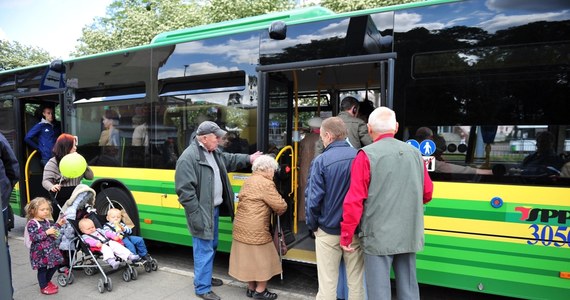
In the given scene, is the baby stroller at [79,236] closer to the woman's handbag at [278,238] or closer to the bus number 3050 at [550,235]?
the woman's handbag at [278,238]

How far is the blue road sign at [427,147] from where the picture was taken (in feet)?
12.0

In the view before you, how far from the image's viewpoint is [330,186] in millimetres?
3178

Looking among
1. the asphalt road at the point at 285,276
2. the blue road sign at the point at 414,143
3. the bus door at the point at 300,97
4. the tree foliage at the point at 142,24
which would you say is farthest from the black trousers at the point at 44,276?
the tree foliage at the point at 142,24

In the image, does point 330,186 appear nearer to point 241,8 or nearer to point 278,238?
point 278,238

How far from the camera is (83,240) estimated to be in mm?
4723

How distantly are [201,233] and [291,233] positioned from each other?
118 cm

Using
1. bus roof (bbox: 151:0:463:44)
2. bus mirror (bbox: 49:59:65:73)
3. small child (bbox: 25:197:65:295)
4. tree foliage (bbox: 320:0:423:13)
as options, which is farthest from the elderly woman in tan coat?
tree foliage (bbox: 320:0:423:13)

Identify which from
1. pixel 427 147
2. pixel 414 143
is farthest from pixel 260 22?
pixel 427 147

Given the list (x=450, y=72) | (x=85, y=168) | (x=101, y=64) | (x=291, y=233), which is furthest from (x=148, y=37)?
(x=450, y=72)

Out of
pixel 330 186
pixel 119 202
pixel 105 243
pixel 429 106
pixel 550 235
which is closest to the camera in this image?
pixel 330 186

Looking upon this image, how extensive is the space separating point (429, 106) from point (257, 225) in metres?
2.04

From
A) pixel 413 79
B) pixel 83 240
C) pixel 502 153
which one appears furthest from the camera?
pixel 83 240

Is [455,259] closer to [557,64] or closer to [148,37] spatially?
[557,64]

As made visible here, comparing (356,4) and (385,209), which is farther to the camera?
(356,4)
